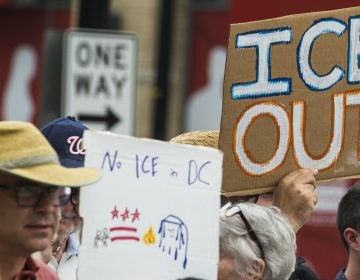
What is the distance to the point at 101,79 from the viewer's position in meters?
9.82

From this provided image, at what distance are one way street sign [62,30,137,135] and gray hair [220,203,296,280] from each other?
17.1 ft

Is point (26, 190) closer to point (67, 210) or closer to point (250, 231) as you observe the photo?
point (250, 231)

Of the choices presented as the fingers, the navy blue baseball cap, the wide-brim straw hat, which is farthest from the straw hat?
the wide-brim straw hat

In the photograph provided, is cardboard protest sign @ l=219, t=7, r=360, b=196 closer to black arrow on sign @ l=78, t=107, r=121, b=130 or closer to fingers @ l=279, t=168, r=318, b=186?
fingers @ l=279, t=168, r=318, b=186

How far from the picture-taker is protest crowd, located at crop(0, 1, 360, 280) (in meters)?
3.91

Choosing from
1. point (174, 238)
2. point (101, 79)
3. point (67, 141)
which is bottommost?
point (101, 79)

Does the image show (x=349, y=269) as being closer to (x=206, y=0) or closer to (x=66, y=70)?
(x=66, y=70)

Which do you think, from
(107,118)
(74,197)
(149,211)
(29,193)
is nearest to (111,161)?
(149,211)

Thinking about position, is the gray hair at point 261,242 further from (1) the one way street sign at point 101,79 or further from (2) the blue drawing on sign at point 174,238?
(1) the one way street sign at point 101,79

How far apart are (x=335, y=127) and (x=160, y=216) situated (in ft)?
2.76

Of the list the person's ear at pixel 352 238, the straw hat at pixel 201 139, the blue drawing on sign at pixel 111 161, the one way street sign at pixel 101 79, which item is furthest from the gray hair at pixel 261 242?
the one way street sign at pixel 101 79

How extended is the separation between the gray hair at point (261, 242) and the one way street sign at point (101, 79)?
17.1ft

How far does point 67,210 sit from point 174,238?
0.89 meters

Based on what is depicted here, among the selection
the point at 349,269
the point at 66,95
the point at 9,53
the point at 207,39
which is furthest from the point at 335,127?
the point at 9,53
